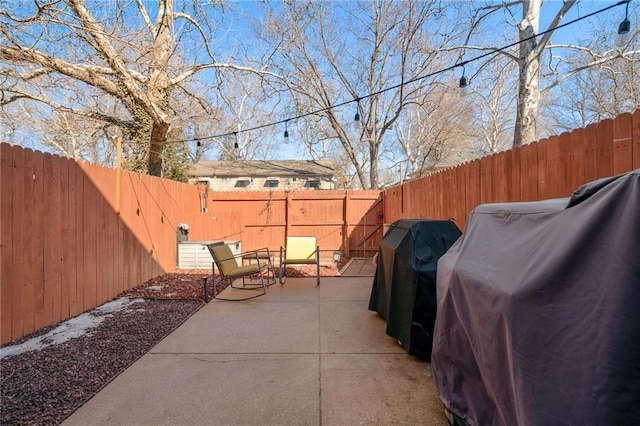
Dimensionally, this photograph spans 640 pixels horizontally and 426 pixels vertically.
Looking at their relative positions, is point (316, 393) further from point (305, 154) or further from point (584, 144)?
point (305, 154)

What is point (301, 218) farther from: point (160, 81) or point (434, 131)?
point (434, 131)

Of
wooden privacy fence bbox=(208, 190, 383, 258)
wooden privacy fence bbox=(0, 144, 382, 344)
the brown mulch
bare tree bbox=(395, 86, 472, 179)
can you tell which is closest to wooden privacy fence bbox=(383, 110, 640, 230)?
the brown mulch

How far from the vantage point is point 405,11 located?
12.3m

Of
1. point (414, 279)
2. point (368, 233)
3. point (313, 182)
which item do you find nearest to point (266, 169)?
point (313, 182)

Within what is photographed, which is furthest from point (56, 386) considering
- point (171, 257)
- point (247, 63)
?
point (247, 63)

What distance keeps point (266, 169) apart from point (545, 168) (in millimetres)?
17086

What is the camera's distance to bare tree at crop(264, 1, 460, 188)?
1258 cm

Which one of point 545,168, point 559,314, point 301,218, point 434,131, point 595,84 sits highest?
point 595,84

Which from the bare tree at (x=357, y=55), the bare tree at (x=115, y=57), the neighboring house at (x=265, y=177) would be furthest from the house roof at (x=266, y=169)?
the bare tree at (x=115, y=57)

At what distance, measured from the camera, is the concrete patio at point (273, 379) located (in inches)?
85.0

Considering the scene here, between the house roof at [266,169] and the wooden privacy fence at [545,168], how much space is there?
13.5m

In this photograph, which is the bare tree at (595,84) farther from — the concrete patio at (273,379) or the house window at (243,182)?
the house window at (243,182)

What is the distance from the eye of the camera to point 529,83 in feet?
23.0

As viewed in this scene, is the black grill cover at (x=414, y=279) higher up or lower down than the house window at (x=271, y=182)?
lower down
